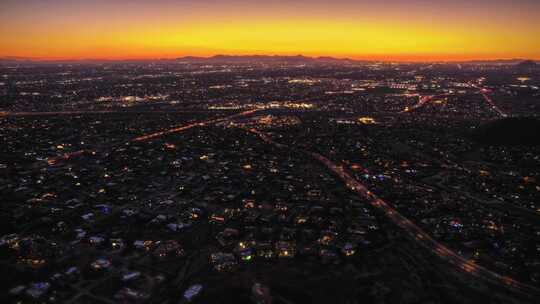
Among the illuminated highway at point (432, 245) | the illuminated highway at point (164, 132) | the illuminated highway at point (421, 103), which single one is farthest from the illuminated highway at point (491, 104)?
the illuminated highway at point (432, 245)

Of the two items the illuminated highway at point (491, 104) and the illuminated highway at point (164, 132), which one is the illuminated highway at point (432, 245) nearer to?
the illuminated highway at point (164, 132)

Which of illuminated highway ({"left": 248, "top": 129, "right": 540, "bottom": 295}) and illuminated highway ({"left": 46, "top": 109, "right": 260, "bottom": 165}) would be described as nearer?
illuminated highway ({"left": 248, "top": 129, "right": 540, "bottom": 295})

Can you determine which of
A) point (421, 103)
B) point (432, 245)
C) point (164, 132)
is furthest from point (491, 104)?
point (432, 245)

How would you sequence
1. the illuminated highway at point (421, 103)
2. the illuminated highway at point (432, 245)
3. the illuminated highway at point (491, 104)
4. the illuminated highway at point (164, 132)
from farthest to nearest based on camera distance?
the illuminated highway at point (421, 103), the illuminated highway at point (491, 104), the illuminated highway at point (164, 132), the illuminated highway at point (432, 245)

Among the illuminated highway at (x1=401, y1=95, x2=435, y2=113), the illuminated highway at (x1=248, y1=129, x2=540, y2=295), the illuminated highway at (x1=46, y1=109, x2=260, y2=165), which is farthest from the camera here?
the illuminated highway at (x1=401, y1=95, x2=435, y2=113)

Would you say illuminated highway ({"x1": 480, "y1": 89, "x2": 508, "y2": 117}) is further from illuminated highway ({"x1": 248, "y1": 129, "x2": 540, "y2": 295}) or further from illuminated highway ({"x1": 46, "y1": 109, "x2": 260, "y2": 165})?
illuminated highway ({"x1": 248, "y1": 129, "x2": 540, "y2": 295})

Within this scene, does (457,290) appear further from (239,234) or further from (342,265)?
(239,234)

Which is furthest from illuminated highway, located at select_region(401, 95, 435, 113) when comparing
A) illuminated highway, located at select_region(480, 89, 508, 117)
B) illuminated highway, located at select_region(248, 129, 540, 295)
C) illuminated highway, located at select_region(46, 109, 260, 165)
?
illuminated highway, located at select_region(248, 129, 540, 295)

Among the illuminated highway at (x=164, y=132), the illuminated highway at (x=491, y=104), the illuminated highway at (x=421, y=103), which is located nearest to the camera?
the illuminated highway at (x=164, y=132)
